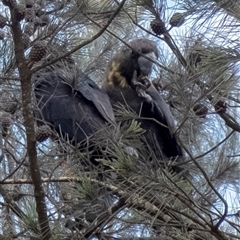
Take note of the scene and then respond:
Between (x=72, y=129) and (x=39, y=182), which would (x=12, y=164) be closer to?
(x=72, y=129)

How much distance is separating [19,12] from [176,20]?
0.77 metres

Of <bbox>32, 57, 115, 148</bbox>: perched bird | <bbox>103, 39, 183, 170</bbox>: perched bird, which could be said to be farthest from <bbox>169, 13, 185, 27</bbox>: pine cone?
<bbox>103, 39, 183, 170</bbox>: perched bird

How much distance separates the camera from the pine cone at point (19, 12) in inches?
90.1

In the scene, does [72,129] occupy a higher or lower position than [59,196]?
higher

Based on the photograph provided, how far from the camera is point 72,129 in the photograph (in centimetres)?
338

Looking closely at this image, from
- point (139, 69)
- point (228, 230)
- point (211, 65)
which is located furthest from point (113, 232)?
point (139, 69)

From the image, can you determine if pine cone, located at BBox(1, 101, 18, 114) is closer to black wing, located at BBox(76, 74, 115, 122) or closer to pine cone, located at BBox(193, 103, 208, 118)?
black wing, located at BBox(76, 74, 115, 122)

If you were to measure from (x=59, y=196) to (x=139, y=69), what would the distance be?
1367mm

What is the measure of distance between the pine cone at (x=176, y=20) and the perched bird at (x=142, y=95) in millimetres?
777

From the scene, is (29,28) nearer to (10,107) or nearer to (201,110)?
(10,107)

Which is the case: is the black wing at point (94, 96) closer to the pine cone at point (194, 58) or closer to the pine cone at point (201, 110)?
the pine cone at point (201, 110)

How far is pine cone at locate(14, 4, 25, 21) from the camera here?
229 centimetres

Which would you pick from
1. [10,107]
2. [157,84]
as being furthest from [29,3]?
[157,84]

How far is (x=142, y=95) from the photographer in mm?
3916
